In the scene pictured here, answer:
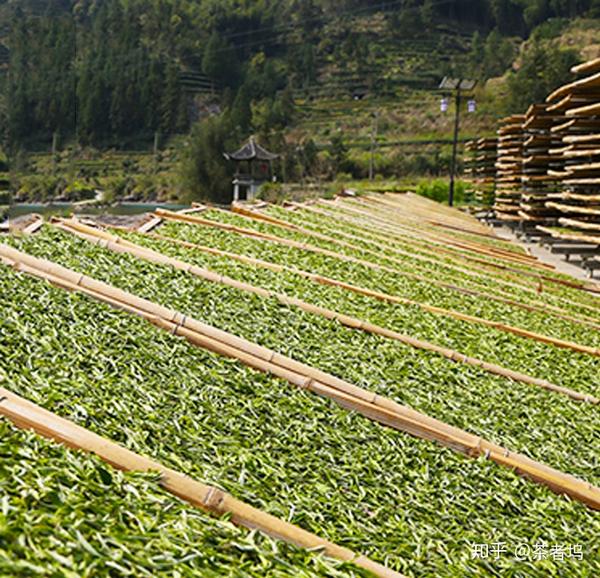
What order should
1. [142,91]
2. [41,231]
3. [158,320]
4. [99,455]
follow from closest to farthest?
[99,455], [158,320], [41,231], [142,91]

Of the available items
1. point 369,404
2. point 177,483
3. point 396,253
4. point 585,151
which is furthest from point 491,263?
point 177,483

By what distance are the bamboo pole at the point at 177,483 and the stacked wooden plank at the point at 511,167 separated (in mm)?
15804

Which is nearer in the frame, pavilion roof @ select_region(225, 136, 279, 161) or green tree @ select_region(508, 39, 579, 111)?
pavilion roof @ select_region(225, 136, 279, 161)

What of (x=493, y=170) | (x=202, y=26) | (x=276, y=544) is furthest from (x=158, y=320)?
(x=202, y=26)

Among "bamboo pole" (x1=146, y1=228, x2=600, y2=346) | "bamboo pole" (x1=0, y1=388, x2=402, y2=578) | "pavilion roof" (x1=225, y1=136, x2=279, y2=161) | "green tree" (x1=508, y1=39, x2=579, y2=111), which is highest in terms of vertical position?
"green tree" (x1=508, y1=39, x2=579, y2=111)

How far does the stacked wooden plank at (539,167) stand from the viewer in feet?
46.9

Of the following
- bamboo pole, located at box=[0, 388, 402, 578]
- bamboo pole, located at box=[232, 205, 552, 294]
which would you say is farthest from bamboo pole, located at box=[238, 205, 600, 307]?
bamboo pole, located at box=[0, 388, 402, 578]

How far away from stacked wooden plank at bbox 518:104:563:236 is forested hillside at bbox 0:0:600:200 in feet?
44.6

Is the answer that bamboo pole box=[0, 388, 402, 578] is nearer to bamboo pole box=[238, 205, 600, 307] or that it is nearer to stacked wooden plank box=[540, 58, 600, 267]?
bamboo pole box=[238, 205, 600, 307]

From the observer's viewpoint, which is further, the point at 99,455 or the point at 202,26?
the point at 202,26

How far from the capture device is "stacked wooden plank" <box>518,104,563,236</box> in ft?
46.9

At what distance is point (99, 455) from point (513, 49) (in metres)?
76.1

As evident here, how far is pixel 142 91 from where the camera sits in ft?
187

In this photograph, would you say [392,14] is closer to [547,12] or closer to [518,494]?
[547,12]
